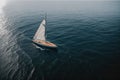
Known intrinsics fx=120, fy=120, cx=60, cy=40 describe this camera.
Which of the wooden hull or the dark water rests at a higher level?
the wooden hull

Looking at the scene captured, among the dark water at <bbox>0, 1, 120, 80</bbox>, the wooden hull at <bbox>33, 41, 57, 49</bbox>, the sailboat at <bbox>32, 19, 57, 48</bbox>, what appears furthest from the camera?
the sailboat at <bbox>32, 19, 57, 48</bbox>

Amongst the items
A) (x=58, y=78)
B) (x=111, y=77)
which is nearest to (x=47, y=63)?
(x=58, y=78)

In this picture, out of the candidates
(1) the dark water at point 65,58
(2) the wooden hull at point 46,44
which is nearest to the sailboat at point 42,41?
(2) the wooden hull at point 46,44

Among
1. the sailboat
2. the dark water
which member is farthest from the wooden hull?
the dark water

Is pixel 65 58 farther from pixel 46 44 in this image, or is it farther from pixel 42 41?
pixel 42 41

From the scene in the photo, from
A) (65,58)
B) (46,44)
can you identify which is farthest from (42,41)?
(65,58)

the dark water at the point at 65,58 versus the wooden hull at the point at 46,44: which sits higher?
the wooden hull at the point at 46,44

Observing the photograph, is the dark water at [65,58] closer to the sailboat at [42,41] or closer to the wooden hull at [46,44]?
the wooden hull at [46,44]

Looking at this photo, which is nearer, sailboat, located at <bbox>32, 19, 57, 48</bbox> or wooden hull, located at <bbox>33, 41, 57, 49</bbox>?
wooden hull, located at <bbox>33, 41, 57, 49</bbox>

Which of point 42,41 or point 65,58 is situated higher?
point 42,41

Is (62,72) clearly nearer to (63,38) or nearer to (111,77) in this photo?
(111,77)

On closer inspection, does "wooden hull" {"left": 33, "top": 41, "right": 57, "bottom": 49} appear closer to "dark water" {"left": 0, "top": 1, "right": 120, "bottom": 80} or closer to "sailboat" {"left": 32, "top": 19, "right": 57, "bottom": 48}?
"sailboat" {"left": 32, "top": 19, "right": 57, "bottom": 48}
